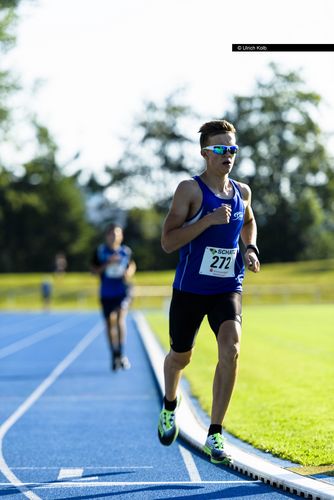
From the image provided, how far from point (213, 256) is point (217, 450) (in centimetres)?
122

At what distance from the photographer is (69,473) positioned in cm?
656

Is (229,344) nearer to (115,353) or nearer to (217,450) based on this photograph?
(217,450)

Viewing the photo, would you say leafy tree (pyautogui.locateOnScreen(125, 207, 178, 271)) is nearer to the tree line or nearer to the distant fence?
the tree line

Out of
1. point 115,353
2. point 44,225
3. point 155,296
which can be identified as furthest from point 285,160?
point 115,353

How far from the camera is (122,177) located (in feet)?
248

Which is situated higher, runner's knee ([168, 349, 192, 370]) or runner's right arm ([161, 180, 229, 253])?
runner's right arm ([161, 180, 229, 253])

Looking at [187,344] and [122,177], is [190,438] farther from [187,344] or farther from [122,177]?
[122,177]

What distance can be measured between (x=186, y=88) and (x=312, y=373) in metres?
64.4

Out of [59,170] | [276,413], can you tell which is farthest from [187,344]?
[59,170]

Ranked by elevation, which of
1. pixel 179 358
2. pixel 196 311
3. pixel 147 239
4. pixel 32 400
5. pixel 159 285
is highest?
pixel 196 311

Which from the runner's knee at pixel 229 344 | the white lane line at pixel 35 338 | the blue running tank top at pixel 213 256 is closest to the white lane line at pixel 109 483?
the runner's knee at pixel 229 344

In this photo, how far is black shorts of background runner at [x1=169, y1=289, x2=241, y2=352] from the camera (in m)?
6.33


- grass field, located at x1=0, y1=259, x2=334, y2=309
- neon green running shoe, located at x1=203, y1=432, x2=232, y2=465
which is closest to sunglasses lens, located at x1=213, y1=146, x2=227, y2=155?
neon green running shoe, located at x1=203, y1=432, x2=232, y2=465

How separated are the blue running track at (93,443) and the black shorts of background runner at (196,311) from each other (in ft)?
3.07
